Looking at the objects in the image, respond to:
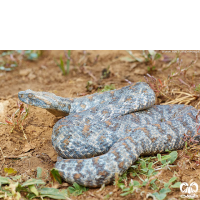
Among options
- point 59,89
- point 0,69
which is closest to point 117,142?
point 59,89

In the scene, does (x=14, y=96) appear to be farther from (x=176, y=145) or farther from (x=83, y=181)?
(x=176, y=145)

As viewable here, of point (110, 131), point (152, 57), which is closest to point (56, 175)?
point (110, 131)

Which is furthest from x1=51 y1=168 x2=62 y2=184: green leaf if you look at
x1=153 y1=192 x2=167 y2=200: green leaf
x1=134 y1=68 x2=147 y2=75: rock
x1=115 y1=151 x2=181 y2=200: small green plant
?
x1=134 y1=68 x2=147 y2=75: rock

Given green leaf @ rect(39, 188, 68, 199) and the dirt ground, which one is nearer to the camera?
green leaf @ rect(39, 188, 68, 199)

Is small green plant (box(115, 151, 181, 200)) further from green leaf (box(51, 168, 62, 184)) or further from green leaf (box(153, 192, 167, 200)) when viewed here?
green leaf (box(51, 168, 62, 184))

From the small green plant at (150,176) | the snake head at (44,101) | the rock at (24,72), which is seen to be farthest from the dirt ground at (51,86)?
the snake head at (44,101)
